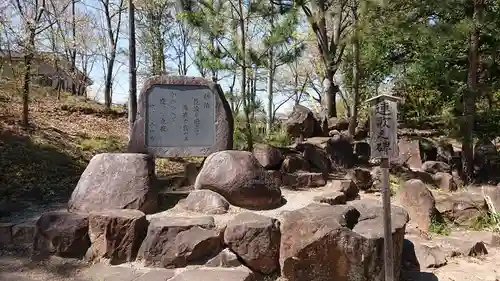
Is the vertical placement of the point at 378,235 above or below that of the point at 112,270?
above

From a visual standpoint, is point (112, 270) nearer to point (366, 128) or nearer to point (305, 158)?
point (305, 158)

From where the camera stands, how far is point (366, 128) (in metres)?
13.0

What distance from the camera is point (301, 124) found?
A: 37.4 feet

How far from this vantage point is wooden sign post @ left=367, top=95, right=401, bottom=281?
324 cm

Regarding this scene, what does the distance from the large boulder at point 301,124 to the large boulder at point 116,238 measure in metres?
7.51

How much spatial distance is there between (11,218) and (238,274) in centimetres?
303

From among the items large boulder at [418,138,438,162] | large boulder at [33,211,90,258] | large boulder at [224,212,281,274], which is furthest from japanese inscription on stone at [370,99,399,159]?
large boulder at [418,138,438,162]

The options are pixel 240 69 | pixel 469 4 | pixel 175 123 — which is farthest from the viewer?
pixel 240 69

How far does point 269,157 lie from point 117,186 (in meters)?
3.00

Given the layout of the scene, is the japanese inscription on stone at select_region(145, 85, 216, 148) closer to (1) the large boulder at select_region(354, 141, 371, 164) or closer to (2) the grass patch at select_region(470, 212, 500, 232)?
(2) the grass patch at select_region(470, 212, 500, 232)

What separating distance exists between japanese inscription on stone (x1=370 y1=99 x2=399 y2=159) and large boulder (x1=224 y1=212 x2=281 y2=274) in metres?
1.23

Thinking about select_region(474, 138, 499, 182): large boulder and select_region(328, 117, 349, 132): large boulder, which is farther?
select_region(328, 117, 349, 132): large boulder

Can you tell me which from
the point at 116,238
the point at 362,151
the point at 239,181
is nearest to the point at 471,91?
the point at 362,151

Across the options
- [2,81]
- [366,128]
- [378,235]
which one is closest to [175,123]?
[378,235]
